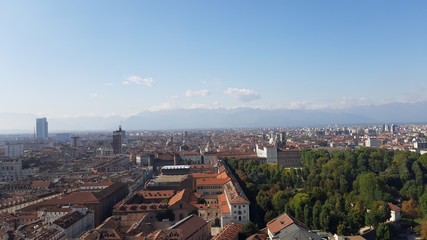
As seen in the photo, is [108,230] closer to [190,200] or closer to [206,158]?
[190,200]

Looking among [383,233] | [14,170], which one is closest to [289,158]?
[14,170]

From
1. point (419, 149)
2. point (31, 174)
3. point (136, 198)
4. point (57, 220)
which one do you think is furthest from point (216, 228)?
point (419, 149)

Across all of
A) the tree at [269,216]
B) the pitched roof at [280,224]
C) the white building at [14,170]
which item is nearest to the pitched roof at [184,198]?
the tree at [269,216]

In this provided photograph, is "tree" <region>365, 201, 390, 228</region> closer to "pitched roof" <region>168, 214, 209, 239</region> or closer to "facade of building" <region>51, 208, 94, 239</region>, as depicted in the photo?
"pitched roof" <region>168, 214, 209, 239</region>

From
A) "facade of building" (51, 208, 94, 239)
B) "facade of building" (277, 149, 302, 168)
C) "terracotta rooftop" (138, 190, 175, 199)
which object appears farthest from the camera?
"facade of building" (277, 149, 302, 168)

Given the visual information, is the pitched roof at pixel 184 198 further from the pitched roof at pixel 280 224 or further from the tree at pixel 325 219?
the tree at pixel 325 219

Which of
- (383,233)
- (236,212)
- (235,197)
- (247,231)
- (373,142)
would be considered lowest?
(383,233)

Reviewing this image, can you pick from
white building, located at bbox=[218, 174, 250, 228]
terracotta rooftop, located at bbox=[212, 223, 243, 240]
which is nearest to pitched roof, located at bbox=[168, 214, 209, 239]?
terracotta rooftop, located at bbox=[212, 223, 243, 240]

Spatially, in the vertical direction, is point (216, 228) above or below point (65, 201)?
below

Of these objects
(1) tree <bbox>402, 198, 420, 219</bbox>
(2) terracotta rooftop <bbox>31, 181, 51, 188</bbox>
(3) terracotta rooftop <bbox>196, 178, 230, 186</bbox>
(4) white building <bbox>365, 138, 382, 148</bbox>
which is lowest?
(1) tree <bbox>402, 198, 420, 219</bbox>

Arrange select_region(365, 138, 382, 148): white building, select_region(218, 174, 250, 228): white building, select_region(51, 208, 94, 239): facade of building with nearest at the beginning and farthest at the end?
select_region(51, 208, 94, 239): facade of building < select_region(218, 174, 250, 228): white building < select_region(365, 138, 382, 148): white building

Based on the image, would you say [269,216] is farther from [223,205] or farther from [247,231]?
[247,231]
